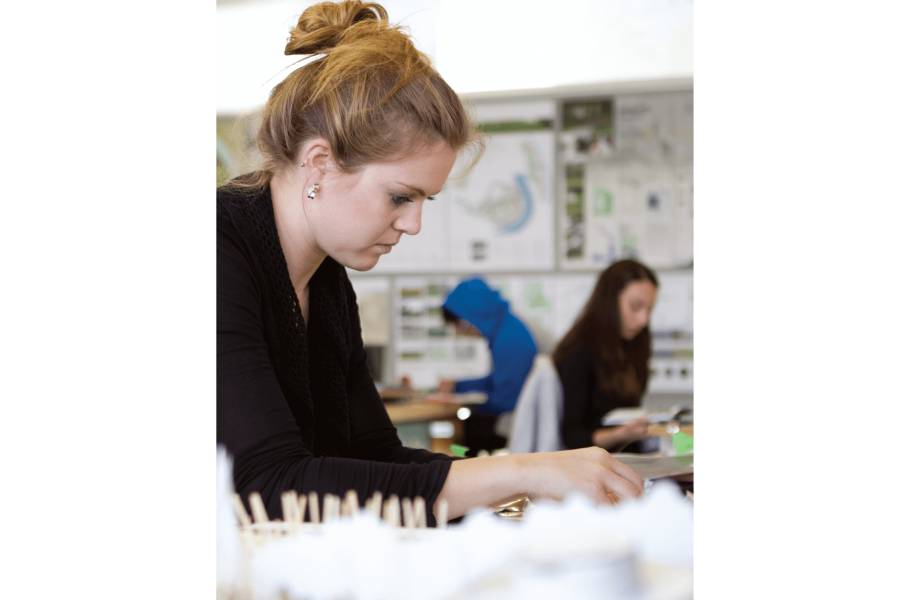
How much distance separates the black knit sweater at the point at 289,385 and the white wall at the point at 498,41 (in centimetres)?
16

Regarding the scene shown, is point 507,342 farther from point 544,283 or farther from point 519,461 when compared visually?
point 519,461

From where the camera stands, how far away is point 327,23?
0.74 m

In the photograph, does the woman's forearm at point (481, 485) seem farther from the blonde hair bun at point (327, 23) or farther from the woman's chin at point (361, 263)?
the blonde hair bun at point (327, 23)

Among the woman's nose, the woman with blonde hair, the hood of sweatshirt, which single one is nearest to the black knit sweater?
the woman with blonde hair

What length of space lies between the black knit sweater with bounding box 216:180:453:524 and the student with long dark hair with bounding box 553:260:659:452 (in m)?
0.22

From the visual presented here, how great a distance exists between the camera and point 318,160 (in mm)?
720

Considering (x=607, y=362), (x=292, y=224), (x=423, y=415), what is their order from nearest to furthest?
(x=292, y=224) < (x=423, y=415) < (x=607, y=362)

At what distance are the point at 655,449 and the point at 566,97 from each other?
1.72 feet

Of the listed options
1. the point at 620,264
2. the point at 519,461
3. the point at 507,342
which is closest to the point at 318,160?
the point at 519,461

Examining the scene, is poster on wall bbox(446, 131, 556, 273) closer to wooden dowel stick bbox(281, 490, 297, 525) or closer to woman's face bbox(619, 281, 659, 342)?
woman's face bbox(619, 281, 659, 342)

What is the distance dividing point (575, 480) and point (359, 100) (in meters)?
0.44

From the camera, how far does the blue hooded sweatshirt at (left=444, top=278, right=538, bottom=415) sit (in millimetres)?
1105

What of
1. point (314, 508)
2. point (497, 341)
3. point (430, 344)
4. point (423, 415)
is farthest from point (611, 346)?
point (314, 508)

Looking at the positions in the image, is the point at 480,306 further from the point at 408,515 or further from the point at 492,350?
the point at 408,515
